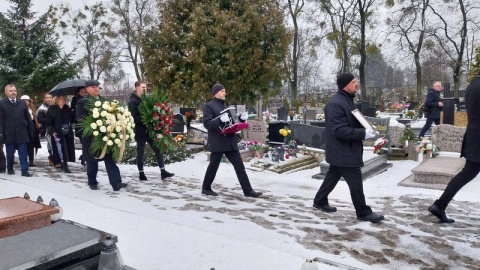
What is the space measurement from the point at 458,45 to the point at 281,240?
34.9 meters

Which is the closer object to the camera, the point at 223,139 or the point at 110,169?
the point at 223,139

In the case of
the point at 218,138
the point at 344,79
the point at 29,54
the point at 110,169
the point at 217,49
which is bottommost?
the point at 110,169

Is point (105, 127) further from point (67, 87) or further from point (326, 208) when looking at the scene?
point (326, 208)

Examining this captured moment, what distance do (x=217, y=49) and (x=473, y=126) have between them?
28.5 feet

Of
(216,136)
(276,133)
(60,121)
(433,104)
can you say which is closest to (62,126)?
(60,121)

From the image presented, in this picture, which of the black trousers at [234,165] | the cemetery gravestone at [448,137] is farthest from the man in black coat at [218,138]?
the cemetery gravestone at [448,137]

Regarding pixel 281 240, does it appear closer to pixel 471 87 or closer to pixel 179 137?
pixel 471 87

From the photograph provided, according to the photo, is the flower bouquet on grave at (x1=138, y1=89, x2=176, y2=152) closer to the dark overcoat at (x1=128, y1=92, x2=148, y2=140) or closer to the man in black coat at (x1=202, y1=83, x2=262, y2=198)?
the dark overcoat at (x1=128, y1=92, x2=148, y2=140)

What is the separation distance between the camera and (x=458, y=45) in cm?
3422

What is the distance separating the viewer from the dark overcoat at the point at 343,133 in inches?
196

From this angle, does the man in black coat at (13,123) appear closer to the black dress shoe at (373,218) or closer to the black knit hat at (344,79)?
the black knit hat at (344,79)

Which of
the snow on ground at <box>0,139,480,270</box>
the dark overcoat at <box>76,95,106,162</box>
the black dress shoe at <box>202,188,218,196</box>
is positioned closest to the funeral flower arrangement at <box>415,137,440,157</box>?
the snow on ground at <box>0,139,480,270</box>

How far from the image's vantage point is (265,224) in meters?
5.15

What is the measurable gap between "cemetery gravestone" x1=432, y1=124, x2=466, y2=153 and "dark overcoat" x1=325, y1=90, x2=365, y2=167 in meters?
4.71
